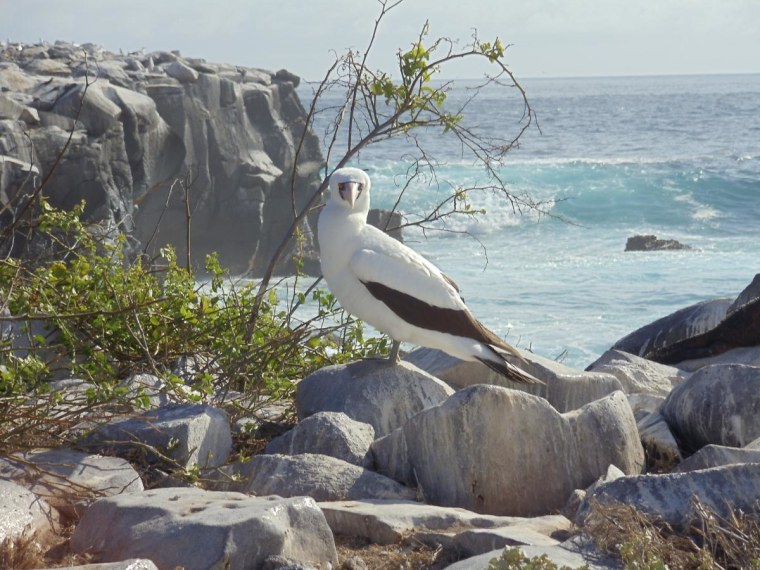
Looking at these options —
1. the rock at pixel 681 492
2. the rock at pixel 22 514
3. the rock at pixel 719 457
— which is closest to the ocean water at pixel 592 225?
the rock at pixel 719 457

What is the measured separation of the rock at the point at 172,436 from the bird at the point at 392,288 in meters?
0.98

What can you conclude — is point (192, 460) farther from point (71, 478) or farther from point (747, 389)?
point (747, 389)

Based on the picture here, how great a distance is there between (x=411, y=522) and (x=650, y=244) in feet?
70.2

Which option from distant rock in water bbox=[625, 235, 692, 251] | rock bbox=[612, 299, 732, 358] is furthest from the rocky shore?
distant rock in water bbox=[625, 235, 692, 251]

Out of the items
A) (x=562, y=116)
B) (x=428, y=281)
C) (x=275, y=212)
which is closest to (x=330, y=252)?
(x=428, y=281)

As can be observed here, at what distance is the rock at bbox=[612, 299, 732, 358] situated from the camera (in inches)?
306

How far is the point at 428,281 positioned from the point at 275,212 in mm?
24210

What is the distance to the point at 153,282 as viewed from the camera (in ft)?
18.6

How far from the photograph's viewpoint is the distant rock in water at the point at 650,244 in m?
23.9

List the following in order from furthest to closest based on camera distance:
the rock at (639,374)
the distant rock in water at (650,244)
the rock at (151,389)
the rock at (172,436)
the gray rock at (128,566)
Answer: the distant rock in water at (650,244)
the rock at (639,374)
the rock at (151,389)
the rock at (172,436)
the gray rock at (128,566)

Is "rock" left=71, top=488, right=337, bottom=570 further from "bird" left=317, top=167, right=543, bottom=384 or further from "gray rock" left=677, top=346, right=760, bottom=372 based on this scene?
"gray rock" left=677, top=346, right=760, bottom=372

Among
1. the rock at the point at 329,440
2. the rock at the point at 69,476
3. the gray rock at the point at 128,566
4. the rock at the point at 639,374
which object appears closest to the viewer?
the gray rock at the point at 128,566

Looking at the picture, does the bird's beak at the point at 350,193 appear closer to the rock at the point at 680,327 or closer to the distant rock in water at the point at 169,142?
the rock at the point at 680,327

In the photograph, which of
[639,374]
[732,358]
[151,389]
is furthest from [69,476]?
[732,358]
